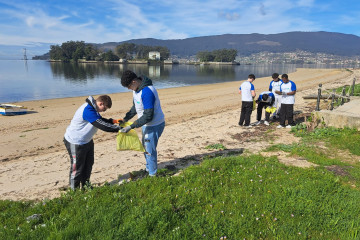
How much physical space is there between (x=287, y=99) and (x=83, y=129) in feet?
25.1

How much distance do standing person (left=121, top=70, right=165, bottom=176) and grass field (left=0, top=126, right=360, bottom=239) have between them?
0.63 metres

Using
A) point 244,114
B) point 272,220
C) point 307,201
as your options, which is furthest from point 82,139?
point 244,114

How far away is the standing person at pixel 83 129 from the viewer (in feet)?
13.5

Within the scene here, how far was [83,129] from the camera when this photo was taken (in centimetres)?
423

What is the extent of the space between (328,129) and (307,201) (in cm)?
536

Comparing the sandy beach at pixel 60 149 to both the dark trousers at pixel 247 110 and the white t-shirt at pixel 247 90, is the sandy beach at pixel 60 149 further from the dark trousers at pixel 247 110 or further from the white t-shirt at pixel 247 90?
the white t-shirt at pixel 247 90

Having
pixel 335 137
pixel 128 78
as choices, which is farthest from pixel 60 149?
pixel 335 137

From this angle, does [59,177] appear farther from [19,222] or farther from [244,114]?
[244,114]

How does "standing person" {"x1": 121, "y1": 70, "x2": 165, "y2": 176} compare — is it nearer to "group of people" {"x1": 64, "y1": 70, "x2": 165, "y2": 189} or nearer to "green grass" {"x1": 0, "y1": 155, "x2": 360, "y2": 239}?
"group of people" {"x1": 64, "y1": 70, "x2": 165, "y2": 189}

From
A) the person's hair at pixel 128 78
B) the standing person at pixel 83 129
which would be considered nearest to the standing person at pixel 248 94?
the person's hair at pixel 128 78

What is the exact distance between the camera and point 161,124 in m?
4.77

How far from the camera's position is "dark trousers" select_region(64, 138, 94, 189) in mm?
4306

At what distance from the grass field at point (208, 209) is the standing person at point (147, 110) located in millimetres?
633

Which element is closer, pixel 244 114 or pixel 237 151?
pixel 237 151
